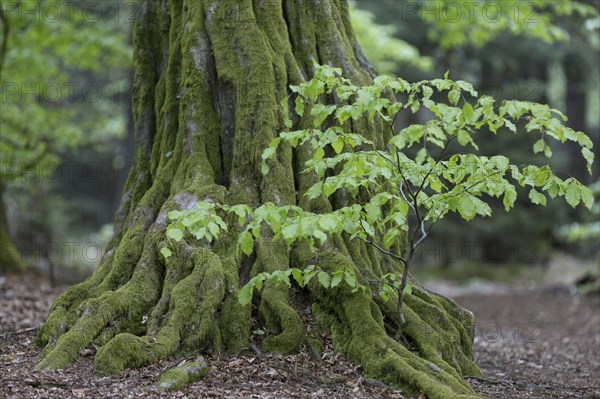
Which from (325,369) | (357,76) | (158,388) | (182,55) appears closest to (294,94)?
(357,76)

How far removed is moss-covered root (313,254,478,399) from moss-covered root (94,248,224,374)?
794mm

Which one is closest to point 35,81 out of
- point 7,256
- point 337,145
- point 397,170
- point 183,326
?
point 7,256

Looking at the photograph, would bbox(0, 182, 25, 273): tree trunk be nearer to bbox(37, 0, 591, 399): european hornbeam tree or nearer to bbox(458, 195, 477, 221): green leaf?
bbox(37, 0, 591, 399): european hornbeam tree

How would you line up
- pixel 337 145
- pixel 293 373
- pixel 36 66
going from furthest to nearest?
pixel 36 66 < pixel 293 373 < pixel 337 145

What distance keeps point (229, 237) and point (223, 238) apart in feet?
0.16

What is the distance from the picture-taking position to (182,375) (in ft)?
12.7

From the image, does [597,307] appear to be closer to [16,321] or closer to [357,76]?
[357,76]

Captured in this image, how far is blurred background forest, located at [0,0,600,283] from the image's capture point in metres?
11.2

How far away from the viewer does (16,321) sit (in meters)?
6.59

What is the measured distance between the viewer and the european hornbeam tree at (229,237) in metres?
4.28

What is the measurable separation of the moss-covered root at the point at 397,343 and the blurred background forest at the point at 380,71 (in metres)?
4.95

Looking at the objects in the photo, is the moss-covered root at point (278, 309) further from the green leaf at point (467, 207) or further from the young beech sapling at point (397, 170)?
the green leaf at point (467, 207)

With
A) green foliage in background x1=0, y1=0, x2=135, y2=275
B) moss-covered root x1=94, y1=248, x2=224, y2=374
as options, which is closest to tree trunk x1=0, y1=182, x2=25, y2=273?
green foliage in background x1=0, y1=0, x2=135, y2=275

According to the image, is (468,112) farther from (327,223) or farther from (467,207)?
(327,223)
